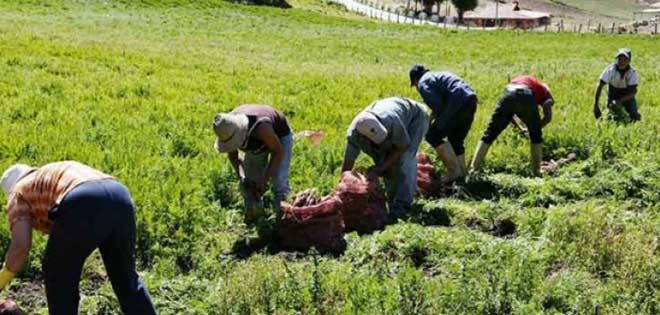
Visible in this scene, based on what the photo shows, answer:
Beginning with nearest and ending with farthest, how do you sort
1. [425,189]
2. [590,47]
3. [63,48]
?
[425,189] → [63,48] → [590,47]

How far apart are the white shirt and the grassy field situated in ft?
2.39

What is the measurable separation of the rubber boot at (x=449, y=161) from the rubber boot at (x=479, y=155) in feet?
1.72

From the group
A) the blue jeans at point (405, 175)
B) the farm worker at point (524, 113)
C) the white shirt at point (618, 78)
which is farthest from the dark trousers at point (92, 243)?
the white shirt at point (618, 78)

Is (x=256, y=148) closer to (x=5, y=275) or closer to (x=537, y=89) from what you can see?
(x=5, y=275)

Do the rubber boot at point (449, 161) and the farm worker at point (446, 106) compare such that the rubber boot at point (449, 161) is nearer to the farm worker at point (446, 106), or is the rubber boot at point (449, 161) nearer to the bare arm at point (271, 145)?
the farm worker at point (446, 106)

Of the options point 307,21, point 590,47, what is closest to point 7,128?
point 590,47

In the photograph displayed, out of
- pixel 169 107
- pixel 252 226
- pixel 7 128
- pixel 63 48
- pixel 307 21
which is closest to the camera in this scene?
pixel 252 226

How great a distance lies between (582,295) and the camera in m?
5.84

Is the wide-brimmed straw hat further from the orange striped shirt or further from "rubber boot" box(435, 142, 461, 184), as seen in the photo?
"rubber boot" box(435, 142, 461, 184)

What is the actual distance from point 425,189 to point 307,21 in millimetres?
35893

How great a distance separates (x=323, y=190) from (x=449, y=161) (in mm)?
1713

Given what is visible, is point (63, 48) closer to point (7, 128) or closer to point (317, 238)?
point (7, 128)

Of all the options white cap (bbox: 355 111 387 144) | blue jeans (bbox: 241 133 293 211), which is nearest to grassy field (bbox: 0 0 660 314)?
blue jeans (bbox: 241 133 293 211)

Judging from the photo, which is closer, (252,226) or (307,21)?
(252,226)
